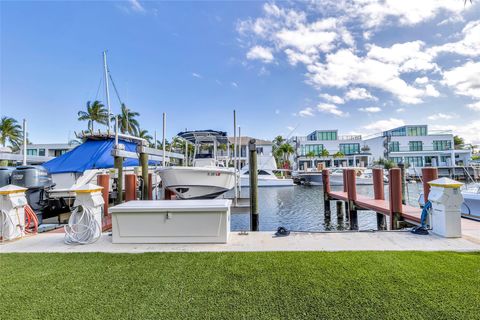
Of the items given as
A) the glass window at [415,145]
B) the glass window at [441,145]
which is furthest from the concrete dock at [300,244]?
the glass window at [441,145]

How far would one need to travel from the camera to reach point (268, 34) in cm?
1192

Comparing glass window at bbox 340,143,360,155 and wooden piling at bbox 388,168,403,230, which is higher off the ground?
glass window at bbox 340,143,360,155

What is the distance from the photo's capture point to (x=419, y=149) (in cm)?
4184

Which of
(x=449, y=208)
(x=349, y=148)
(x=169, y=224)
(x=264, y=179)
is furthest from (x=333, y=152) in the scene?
(x=169, y=224)

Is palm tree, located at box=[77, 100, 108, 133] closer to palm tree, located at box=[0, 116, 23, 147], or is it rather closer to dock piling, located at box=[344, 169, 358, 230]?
palm tree, located at box=[0, 116, 23, 147]

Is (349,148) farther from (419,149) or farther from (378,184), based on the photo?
(378,184)

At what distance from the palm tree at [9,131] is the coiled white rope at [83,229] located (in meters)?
39.5

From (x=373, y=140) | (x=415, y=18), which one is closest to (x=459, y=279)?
(x=415, y=18)

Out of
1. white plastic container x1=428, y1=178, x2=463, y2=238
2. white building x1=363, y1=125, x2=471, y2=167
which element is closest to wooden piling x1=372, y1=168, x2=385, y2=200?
white plastic container x1=428, y1=178, x2=463, y2=238

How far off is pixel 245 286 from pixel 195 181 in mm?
6856

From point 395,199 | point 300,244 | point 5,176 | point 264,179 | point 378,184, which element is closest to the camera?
point 300,244

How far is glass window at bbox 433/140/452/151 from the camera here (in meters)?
41.2

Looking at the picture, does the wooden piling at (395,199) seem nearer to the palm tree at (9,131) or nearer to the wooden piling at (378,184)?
the wooden piling at (378,184)

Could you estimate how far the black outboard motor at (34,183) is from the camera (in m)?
6.32
